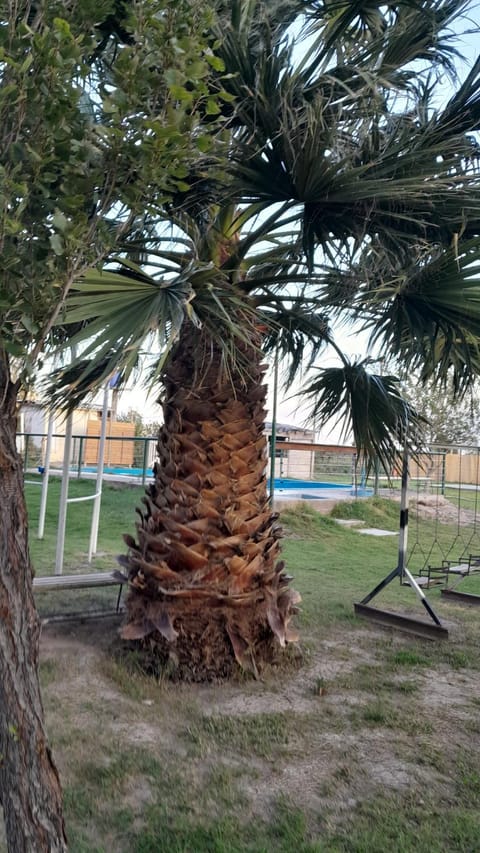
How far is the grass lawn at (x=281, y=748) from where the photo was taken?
106 inches

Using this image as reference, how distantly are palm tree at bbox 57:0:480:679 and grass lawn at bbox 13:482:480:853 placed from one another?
50 centimetres

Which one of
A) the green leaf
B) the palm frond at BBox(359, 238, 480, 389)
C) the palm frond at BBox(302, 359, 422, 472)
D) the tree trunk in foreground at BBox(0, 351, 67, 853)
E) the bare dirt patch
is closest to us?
the green leaf

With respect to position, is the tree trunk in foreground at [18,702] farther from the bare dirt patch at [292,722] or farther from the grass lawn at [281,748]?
the bare dirt patch at [292,722]

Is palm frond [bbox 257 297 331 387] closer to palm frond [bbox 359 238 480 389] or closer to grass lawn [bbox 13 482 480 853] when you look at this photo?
palm frond [bbox 359 238 480 389]

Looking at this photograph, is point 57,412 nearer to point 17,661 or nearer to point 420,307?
point 420,307

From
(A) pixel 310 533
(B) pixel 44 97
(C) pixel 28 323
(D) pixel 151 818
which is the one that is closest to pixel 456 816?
(D) pixel 151 818

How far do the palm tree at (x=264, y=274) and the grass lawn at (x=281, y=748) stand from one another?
50cm

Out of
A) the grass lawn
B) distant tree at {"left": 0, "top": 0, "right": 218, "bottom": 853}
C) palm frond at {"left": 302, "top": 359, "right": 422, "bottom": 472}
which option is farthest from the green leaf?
palm frond at {"left": 302, "top": 359, "right": 422, "bottom": 472}

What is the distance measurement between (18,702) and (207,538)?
2.74 meters

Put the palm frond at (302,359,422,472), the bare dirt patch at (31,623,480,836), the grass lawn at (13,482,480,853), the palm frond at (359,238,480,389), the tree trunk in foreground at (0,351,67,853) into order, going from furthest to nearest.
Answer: the palm frond at (302,359,422,472)
the palm frond at (359,238,480,389)
the bare dirt patch at (31,623,480,836)
the grass lawn at (13,482,480,853)
the tree trunk in foreground at (0,351,67,853)

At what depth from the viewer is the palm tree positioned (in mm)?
3482

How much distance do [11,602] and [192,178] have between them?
2.77 metres

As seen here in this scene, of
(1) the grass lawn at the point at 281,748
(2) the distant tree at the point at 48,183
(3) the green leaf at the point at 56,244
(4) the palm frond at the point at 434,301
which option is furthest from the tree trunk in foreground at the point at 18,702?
(4) the palm frond at the point at 434,301

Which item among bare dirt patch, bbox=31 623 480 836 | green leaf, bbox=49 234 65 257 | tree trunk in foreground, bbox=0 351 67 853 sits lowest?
bare dirt patch, bbox=31 623 480 836
